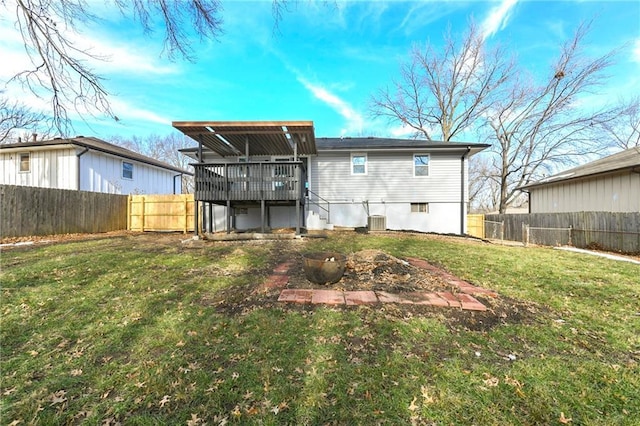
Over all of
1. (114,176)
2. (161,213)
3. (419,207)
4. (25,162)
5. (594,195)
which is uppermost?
(25,162)

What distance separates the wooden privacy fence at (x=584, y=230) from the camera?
962 centimetres

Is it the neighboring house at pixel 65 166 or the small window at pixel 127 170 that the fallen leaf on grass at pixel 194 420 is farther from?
the small window at pixel 127 170

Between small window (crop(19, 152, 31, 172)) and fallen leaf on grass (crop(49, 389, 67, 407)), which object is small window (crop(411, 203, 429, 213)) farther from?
small window (crop(19, 152, 31, 172))

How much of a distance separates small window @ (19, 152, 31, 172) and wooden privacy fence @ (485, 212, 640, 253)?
2367 centimetres

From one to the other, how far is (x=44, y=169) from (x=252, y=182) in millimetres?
13034

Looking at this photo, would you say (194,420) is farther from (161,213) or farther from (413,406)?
(161,213)

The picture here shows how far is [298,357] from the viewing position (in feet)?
7.64

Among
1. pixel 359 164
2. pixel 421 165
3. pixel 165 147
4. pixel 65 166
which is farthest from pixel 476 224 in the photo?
pixel 165 147

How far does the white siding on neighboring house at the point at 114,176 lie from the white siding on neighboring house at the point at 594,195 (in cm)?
2441

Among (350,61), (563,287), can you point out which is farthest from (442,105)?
(563,287)

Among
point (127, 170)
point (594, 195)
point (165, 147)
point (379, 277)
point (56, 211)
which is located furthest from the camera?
point (165, 147)

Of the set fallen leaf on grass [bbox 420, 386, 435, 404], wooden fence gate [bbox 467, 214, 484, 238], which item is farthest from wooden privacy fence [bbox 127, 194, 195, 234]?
wooden fence gate [bbox 467, 214, 484, 238]

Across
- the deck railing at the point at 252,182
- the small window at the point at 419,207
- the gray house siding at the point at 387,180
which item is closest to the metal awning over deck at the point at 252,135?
the deck railing at the point at 252,182

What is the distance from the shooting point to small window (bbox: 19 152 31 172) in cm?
1376
